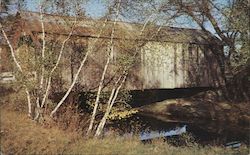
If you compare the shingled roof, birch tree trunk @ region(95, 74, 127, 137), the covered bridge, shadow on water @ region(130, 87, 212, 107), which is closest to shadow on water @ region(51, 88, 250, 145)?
shadow on water @ region(130, 87, 212, 107)

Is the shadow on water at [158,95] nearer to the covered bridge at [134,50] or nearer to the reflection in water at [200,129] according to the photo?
the covered bridge at [134,50]

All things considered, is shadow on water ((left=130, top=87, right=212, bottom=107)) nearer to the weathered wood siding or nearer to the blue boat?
the weathered wood siding

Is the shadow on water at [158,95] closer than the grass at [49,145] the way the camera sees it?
No

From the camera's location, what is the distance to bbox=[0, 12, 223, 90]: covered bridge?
49.8ft

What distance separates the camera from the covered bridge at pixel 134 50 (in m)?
15.2

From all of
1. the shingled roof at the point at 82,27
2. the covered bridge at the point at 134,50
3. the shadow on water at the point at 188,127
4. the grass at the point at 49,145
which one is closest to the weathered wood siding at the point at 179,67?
the covered bridge at the point at 134,50

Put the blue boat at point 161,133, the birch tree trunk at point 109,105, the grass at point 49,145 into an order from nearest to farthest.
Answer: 1. the grass at point 49,145
2. the birch tree trunk at point 109,105
3. the blue boat at point 161,133

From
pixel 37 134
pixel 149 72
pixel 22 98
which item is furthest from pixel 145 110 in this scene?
pixel 37 134

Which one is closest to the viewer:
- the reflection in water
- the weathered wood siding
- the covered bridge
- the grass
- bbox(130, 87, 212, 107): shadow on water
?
the grass

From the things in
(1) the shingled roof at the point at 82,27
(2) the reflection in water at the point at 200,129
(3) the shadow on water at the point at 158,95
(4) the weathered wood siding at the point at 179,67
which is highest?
(1) the shingled roof at the point at 82,27

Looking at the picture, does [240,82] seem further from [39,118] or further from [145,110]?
[39,118]

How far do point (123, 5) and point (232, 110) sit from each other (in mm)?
11103

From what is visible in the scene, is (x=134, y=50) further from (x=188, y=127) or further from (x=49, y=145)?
(x=49, y=145)

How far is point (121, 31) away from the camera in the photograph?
1738 cm
